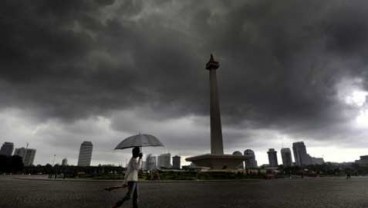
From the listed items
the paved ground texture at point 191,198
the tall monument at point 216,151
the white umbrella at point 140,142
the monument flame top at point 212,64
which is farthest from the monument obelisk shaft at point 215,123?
the white umbrella at point 140,142

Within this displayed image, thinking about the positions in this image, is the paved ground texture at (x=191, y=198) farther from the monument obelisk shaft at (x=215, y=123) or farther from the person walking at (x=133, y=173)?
the monument obelisk shaft at (x=215, y=123)

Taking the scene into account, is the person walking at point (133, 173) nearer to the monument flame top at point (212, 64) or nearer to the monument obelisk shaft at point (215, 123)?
the monument obelisk shaft at point (215, 123)

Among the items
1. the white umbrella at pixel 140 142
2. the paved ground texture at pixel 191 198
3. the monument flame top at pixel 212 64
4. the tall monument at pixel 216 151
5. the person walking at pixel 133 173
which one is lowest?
the paved ground texture at pixel 191 198

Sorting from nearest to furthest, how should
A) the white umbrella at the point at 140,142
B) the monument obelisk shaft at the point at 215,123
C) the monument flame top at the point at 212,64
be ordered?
the white umbrella at the point at 140,142, the monument obelisk shaft at the point at 215,123, the monument flame top at the point at 212,64

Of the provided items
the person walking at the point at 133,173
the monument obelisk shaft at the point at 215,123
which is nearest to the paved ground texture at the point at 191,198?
the person walking at the point at 133,173

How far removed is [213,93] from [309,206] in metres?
62.3

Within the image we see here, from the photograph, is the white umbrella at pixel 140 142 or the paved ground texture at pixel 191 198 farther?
the paved ground texture at pixel 191 198

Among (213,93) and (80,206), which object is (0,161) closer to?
(213,93)

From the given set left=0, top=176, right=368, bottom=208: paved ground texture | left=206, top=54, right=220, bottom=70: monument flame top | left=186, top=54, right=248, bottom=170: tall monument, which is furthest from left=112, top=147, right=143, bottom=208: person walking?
left=206, top=54, right=220, bottom=70: monument flame top

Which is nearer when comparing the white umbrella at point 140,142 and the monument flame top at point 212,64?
the white umbrella at point 140,142

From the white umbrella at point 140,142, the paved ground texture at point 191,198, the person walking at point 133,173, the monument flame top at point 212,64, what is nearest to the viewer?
the person walking at point 133,173

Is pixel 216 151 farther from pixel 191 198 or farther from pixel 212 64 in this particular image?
pixel 191 198

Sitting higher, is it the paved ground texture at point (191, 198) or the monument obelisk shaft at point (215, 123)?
the monument obelisk shaft at point (215, 123)

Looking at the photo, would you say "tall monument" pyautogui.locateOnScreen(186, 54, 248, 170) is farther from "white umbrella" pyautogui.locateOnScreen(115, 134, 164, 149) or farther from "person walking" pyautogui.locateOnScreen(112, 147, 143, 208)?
"person walking" pyautogui.locateOnScreen(112, 147, 143, 208)
